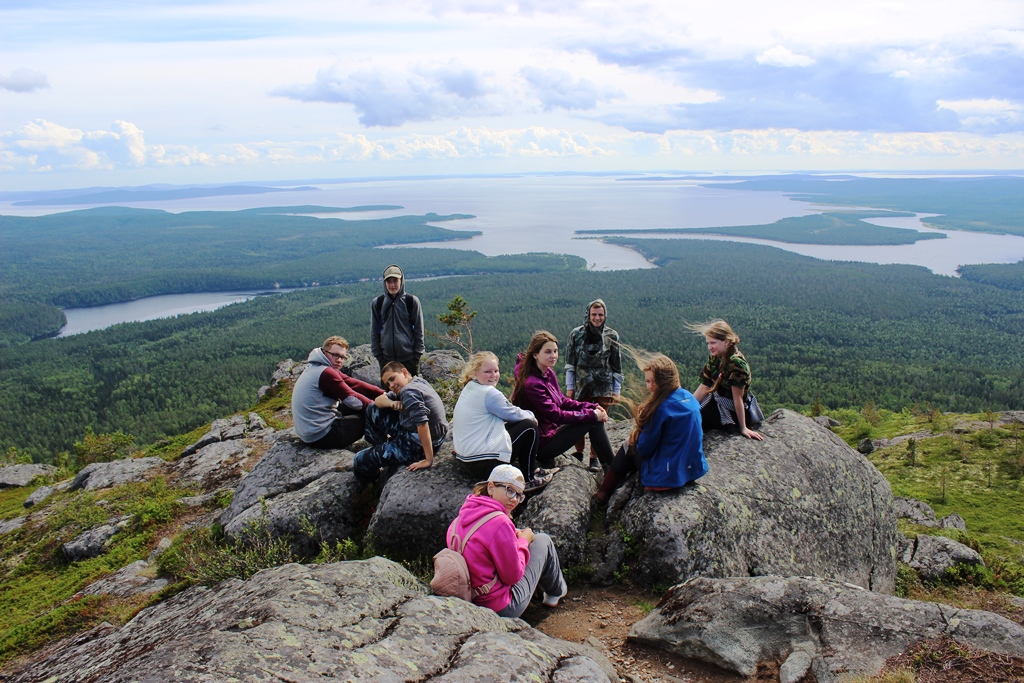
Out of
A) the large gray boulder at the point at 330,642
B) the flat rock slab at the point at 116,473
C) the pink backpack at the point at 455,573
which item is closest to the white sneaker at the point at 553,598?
the large gray boulder at the point at 330,642

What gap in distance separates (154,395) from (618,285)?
8870 centimetres

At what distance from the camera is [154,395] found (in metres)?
63.2

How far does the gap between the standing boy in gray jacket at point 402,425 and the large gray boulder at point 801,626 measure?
3.97 m

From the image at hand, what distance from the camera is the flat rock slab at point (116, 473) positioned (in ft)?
50.7

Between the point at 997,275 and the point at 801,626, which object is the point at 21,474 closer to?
the point at 801,626

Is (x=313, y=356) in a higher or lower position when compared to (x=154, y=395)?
higher

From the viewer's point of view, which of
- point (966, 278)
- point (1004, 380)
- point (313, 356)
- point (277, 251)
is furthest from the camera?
point (277, 251)

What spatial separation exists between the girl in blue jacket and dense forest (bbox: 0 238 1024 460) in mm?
51543

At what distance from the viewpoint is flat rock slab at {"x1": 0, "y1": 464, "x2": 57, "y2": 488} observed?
806 inches

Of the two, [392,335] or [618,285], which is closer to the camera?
[392,335]

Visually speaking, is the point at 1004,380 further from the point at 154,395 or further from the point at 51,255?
the point at 51,255

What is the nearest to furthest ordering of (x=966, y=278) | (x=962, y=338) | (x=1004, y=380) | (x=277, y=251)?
(x=1004, y=380), (x=962, y=338), (x=966, y=278), (x=277, y=251)

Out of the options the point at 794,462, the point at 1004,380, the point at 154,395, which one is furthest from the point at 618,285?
the point at 794,462

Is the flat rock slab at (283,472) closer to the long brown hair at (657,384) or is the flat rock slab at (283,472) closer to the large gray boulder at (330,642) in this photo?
the large gray boulder at (330,642)
